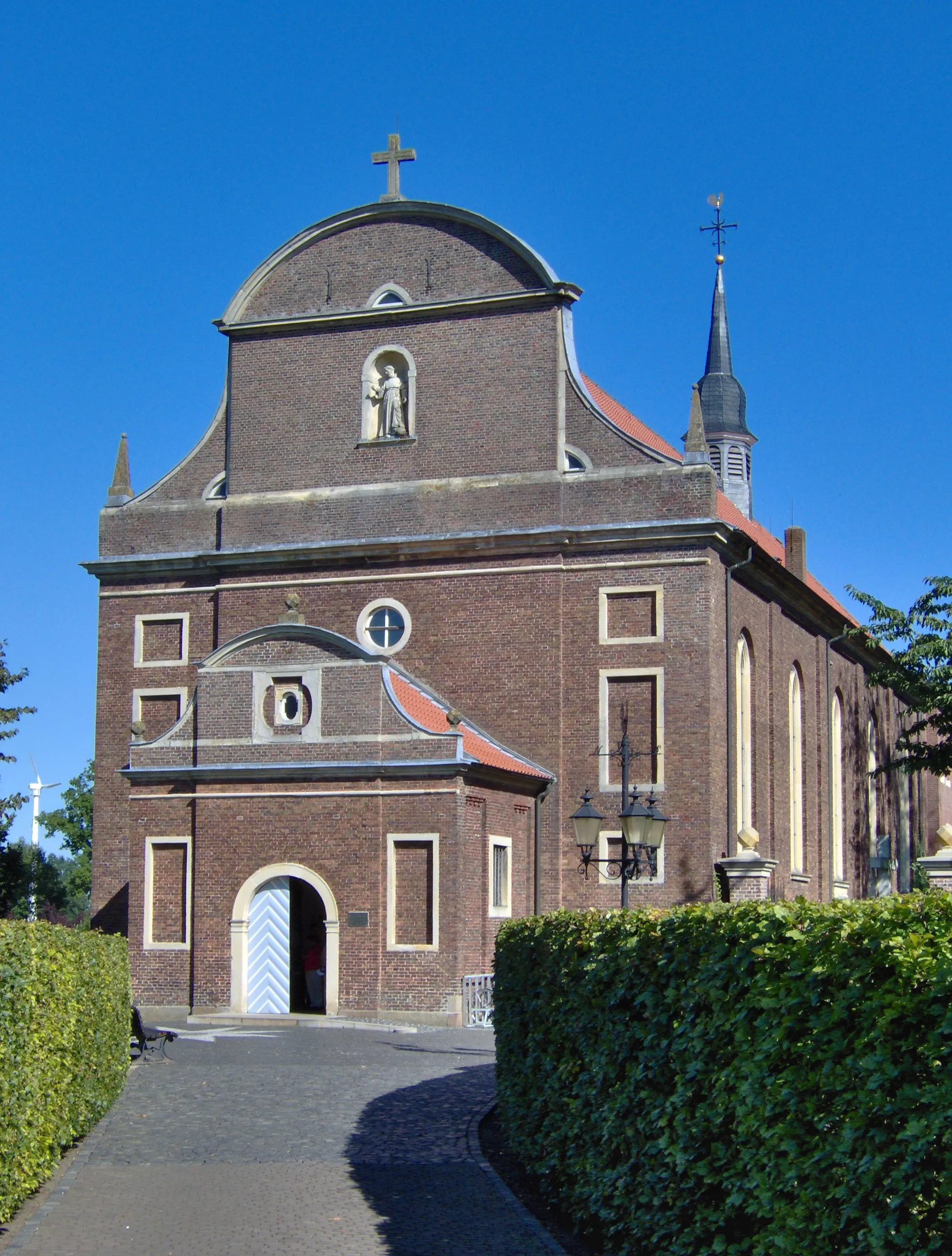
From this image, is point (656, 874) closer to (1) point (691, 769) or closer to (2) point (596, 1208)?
(1) point (691, 769)

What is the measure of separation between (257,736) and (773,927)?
71.5 feet

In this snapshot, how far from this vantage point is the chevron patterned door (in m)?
29.0

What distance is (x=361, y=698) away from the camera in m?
28.7

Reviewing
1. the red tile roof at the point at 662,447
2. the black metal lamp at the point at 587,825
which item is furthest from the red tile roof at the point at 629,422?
the black metal lamp at the point at 587,825

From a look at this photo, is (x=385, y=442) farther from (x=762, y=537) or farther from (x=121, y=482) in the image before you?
(x=762, y=537)

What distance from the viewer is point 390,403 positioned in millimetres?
33094

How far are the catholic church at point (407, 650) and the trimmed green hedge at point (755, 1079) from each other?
15905mm

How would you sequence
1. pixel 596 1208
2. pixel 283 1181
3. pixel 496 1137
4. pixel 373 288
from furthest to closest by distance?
1. pixel 373 288
2. pixel 496 1137
3. pixel 283 1181
4. pixel 596 1208

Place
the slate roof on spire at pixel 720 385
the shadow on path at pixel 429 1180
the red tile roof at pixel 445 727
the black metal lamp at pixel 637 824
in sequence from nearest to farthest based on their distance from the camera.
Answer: the shadow on path at pixel 429 1180 → the black metal lamp at pixel 637 824 → the red tile roof at pixel 445 727 → the slate roof on spire at pixel 720 385

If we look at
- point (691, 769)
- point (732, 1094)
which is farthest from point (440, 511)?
point (732, 1094)

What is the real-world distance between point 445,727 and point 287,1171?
17.2 meters

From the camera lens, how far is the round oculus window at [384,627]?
32750 mm

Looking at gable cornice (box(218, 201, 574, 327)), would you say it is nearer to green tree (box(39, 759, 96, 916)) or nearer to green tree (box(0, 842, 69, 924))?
green tree (box(0, 842, 69, 924))

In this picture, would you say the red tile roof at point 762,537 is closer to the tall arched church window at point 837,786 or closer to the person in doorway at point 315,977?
the tall arched church window at point 837,786
